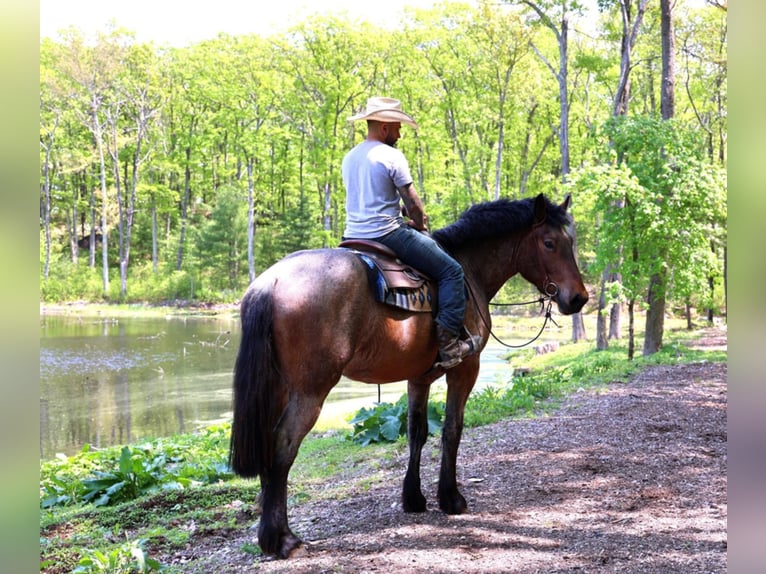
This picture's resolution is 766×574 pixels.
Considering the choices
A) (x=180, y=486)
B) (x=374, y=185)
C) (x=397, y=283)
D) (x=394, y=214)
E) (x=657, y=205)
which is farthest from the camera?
(x=657, y=205)

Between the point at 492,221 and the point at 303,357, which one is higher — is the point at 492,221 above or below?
above

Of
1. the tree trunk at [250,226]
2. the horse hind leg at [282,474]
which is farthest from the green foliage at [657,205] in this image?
the tree trunk at [250,226]

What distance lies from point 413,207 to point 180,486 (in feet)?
13.0

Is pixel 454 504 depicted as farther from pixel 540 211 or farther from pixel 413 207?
pixel 540 211

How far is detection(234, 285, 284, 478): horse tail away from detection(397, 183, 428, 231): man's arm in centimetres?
124

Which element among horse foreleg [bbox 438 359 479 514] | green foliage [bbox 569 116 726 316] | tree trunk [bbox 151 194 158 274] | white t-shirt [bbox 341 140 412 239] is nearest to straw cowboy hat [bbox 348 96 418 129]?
white t-shirt [bbox 341 140 412 239]

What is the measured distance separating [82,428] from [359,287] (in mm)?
9218

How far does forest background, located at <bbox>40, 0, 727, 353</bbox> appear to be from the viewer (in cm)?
2998

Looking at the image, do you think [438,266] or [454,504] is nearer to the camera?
[438,266]

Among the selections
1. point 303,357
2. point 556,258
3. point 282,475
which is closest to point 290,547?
point 282,475

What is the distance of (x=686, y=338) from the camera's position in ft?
65.6

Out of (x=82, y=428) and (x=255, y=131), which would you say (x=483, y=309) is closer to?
(x=82, y=428)

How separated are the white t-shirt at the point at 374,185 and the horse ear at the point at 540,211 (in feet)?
3.96

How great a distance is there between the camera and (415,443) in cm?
555
